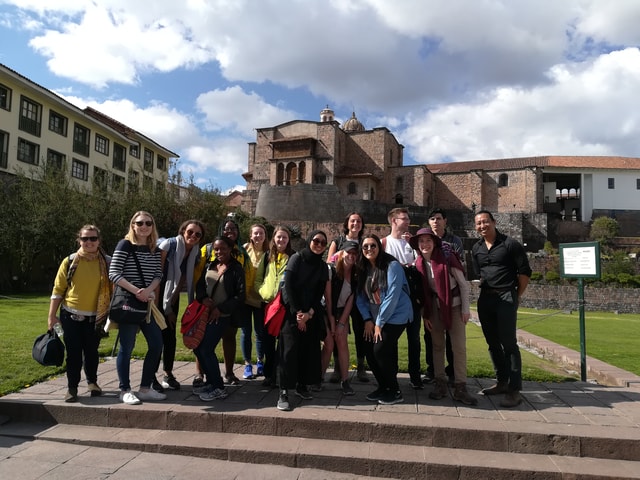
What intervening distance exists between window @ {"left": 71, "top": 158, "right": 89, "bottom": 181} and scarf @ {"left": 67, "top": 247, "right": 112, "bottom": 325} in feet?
96.8

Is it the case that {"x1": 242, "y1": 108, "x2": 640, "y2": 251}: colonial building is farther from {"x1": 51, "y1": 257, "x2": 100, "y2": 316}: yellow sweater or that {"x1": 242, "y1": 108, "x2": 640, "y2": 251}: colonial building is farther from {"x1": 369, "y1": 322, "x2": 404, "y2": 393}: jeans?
{"x1": 369, "y1": 322, "x2": 404, "y2": 393}: jeans

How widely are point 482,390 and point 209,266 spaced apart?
10.6ft

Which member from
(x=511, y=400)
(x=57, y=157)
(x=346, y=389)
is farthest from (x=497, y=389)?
(x=57, y=157)

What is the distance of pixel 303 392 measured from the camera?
15.2ft

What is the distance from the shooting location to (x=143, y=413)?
418 cm

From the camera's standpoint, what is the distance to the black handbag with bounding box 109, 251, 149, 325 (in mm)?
4367

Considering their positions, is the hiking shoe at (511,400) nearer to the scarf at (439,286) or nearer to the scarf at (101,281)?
the scarf at (439,286)

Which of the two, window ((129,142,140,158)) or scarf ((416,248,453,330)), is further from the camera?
window ((129,142,140,158))

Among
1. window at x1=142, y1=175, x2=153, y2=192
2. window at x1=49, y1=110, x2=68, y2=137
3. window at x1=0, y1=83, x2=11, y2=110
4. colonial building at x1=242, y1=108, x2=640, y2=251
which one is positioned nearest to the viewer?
window at x1=0, y1=83, x2=11, y2=110

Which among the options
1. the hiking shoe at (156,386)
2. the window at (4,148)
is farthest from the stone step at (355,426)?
the window at (4,148)

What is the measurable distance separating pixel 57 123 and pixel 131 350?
29888 millimetres

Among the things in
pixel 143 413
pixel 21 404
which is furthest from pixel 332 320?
pixel 21 404

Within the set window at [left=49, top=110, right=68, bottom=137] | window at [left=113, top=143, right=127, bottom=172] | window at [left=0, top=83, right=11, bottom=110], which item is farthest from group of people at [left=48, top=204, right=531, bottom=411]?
window at [left=113, top=143, right=127, bottom=172]

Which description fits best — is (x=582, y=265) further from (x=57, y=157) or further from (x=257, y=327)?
(x=57, y=157)
